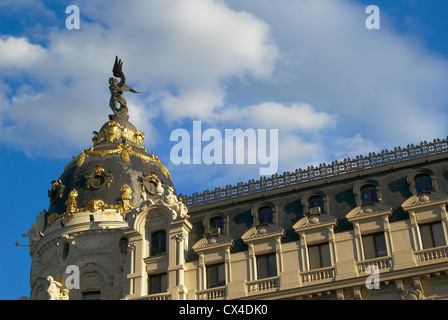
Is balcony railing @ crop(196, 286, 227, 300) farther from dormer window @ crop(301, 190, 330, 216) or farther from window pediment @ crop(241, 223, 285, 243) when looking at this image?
dormer window @ crop(301, 190, 330, 216)

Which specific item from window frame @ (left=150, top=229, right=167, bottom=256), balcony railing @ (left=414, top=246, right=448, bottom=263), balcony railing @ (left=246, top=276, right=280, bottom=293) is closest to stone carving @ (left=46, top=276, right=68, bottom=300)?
window frame @ (left=150, top=229, right=167, bottom=256)

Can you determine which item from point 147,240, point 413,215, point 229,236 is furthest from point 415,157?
point 147,240

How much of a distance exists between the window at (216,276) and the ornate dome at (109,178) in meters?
7.47

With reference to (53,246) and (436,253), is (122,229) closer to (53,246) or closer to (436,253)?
(53,246)

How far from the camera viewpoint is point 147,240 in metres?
54.3

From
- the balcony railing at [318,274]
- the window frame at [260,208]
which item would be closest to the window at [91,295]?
the window frame at [260,208]

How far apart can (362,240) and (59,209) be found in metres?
22.0

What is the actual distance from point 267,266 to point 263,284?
5.13ft

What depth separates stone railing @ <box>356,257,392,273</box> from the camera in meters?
47.9

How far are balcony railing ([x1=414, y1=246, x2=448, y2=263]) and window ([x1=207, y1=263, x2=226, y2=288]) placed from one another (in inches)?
473

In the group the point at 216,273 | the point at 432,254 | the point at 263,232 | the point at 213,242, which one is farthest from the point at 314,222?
the point at 432,254

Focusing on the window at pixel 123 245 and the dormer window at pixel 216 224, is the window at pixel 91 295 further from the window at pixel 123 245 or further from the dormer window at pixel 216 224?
the dormer window at pixel 216 224

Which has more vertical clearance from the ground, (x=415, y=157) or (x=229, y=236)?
(x=415, y=157)

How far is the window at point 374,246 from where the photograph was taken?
162ft
